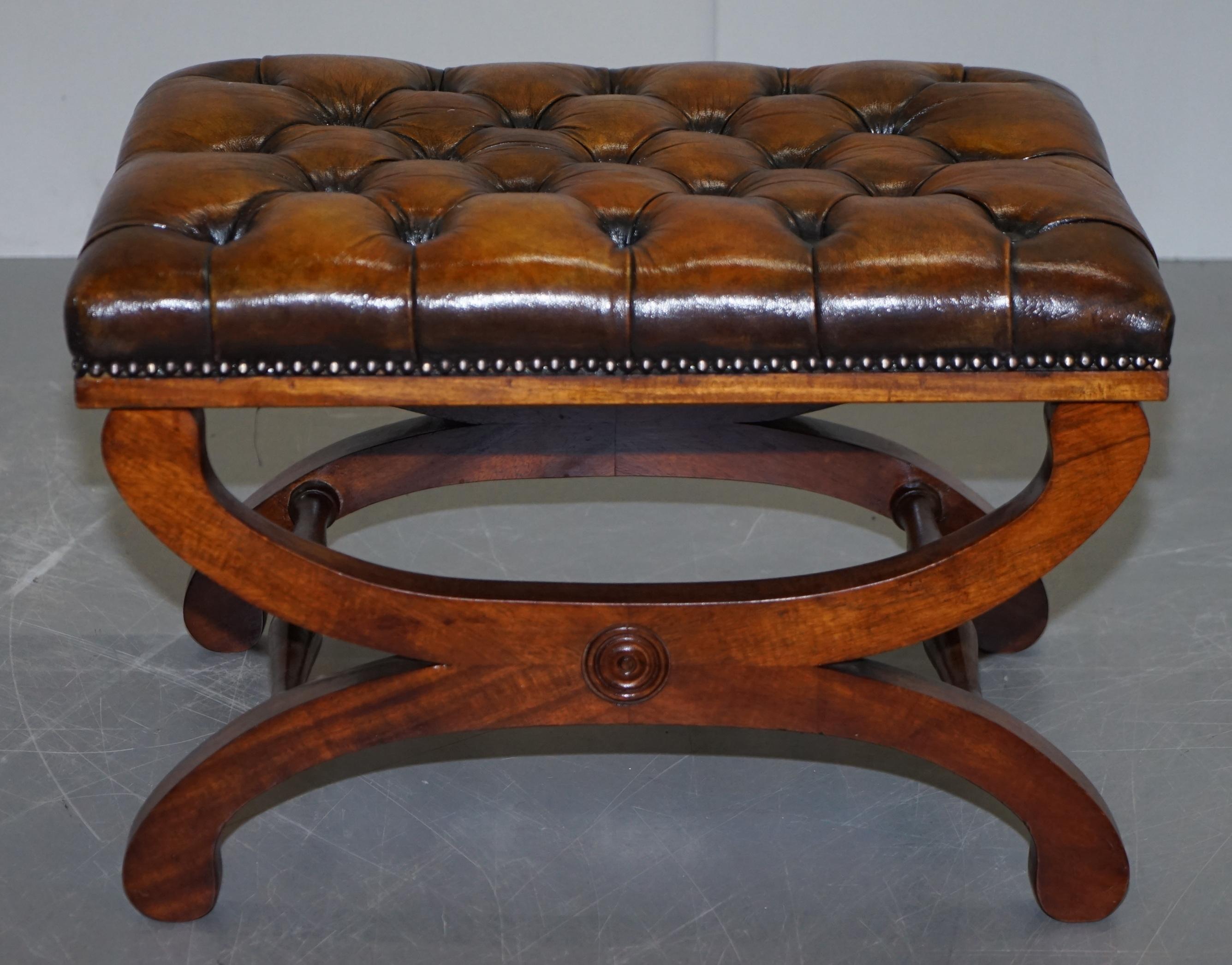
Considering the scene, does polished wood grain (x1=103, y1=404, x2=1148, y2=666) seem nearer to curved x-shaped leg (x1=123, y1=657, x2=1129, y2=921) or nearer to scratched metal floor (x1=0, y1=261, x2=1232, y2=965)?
curved x-shaped leg (x1=123, y1=657, x2=1129, y2=921)

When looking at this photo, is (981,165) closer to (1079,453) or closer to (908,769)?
(1079,453)

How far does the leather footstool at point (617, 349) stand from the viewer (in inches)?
39.0

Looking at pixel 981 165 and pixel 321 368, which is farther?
pixel 981 165

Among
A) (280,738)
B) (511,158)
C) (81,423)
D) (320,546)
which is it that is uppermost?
(511,158)

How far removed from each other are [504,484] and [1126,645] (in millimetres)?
749

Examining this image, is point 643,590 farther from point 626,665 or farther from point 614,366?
point 614,366

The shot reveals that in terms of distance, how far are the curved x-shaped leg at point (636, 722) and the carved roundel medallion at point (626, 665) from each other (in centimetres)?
1

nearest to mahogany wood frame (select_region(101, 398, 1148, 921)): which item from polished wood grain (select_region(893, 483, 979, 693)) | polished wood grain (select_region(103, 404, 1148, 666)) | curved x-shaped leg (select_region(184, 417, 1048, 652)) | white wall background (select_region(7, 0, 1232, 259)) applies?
polished wood grain (select_region(103, 404, 1148, 666))

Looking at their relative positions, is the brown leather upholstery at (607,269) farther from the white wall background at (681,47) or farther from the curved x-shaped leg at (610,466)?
the white wall background at (681,47)

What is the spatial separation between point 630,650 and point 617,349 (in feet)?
0.77

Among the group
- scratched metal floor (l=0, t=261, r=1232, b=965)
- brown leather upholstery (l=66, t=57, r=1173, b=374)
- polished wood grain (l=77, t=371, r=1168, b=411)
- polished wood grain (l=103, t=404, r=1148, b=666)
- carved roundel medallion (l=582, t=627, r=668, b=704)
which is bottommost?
scratched metal floor (l=0, t=261, r=1232, b=965)

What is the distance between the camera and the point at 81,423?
6.45 feet

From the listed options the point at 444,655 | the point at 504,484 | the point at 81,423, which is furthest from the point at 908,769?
the point at 81,423

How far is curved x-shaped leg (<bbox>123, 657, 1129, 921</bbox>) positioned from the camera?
1.11 metres
